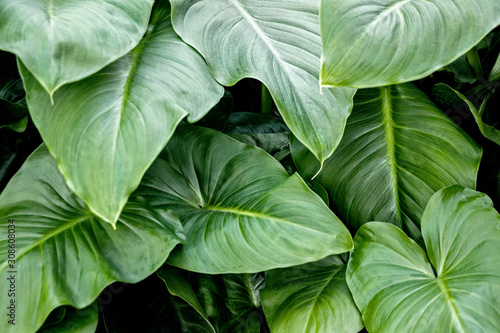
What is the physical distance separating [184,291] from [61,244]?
26cm

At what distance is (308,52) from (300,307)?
18.8 inches

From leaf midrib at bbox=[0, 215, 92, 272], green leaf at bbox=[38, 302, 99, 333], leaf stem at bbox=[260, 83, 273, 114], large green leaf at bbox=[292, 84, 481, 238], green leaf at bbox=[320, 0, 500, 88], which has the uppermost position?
green leaf at bbox=[320, 0, 500, 88]

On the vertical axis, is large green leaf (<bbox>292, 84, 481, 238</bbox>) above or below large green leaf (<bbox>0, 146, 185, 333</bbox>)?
above

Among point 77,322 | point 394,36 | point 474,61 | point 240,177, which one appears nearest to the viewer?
point 394,36

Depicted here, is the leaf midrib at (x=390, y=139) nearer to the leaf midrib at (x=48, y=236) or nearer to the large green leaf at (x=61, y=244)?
→ the large green leaf at (x=61, y=244)

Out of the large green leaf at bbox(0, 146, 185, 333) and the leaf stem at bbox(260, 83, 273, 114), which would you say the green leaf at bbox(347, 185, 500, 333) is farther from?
the leaf stem at bbox(260, 83, 273, 114)

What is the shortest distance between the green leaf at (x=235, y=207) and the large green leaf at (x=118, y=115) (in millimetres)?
185

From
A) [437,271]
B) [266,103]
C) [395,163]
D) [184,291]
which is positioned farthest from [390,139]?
[184,291]

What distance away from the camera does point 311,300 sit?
0.87 metres

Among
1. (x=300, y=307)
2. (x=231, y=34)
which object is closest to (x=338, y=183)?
(x=300, y=307)

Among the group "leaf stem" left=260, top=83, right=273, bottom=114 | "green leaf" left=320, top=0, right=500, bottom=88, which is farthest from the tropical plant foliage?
"leaf stem" left=260, top=83, right=273, bottom=114

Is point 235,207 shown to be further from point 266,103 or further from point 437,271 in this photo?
point 266,103

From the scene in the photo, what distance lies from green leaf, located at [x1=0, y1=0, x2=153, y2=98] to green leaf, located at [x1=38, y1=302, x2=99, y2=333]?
1.33ft

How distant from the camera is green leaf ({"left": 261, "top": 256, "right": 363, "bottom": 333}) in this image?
32.4 inches
